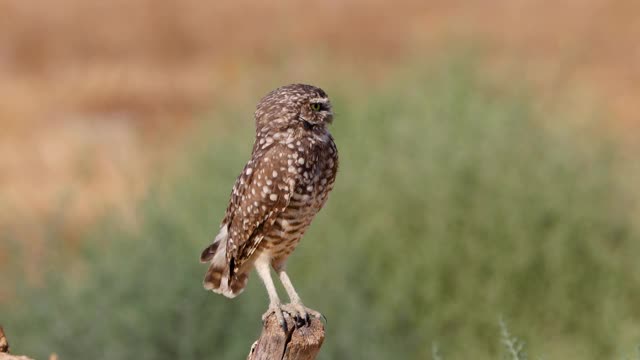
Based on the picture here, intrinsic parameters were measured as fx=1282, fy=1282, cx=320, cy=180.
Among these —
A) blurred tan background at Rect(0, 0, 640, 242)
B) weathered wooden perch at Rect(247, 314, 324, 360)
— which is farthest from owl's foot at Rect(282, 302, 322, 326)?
blurred tan background at Rect(0, 0, 640, 242)

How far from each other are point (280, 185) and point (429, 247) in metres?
4.03

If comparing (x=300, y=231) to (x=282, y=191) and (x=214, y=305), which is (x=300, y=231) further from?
(x=214, y=305)

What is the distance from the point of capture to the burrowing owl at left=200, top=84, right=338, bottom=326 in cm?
460

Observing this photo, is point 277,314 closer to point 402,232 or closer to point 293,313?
point 293,313

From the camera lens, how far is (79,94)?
20656mm

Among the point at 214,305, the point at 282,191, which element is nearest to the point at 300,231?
the point at 282,191

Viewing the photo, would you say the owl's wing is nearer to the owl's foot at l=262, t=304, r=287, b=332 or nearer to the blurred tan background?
the owl's foot at l=262, t=304, r=287, b=332

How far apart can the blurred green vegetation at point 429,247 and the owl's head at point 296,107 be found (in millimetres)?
3088

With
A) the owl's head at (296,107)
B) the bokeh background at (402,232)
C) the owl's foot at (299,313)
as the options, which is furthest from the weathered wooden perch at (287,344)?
the bokeh background at (402,232)

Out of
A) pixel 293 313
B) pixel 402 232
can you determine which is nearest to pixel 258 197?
pixel 293 313

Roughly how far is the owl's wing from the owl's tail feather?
6cm

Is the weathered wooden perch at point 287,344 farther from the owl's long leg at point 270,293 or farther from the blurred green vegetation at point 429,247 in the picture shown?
the blurred green vegetation at point 429,247

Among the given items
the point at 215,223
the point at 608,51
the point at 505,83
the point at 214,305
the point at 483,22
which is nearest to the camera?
the point at 214,305

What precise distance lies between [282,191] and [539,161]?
4.56 meters
